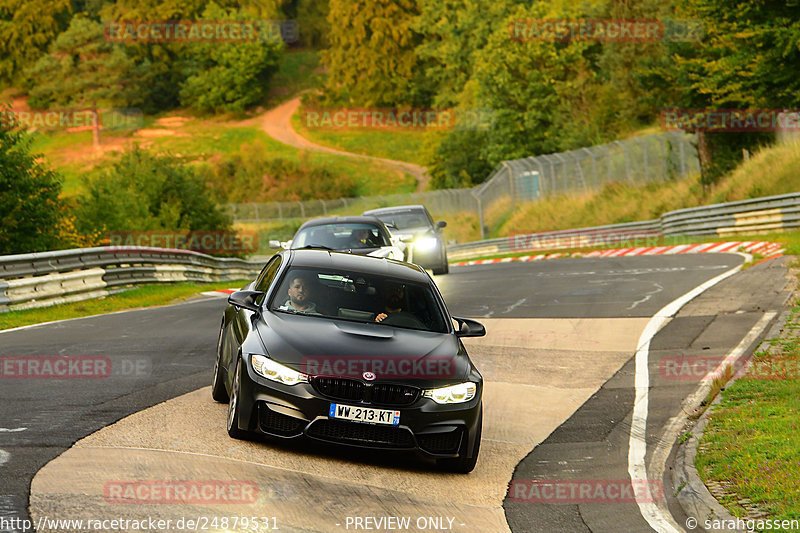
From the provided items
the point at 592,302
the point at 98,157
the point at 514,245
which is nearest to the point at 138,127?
the point at 98,157

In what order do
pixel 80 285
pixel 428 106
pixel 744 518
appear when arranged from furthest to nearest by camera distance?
pixel 428 106 < pixel 80 285 < pixel 744 518

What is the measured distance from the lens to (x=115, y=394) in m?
10.3

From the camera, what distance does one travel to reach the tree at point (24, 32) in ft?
464

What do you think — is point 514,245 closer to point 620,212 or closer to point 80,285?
point 620,212

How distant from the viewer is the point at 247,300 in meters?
8.99

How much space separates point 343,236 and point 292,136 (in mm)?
107949

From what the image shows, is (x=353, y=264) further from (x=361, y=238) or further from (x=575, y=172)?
(x=575, y=172)

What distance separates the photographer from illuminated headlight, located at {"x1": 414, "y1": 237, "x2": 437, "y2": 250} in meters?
26.5

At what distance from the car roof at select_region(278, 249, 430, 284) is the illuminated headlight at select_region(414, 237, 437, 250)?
1645 centimetres

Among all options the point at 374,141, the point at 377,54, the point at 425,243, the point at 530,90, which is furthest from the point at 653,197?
the point at 377,54

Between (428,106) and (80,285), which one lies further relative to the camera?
(428,106)

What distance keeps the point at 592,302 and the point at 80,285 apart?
33.9ft

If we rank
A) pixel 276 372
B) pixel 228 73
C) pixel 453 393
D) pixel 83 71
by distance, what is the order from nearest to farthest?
1. pixel 276 372
2. pixel 453 393
3. pixel 83 71
4. pixel 228 73

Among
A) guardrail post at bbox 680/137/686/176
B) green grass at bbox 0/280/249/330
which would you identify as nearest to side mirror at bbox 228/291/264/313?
green grass at bbox 0/280/249/330
